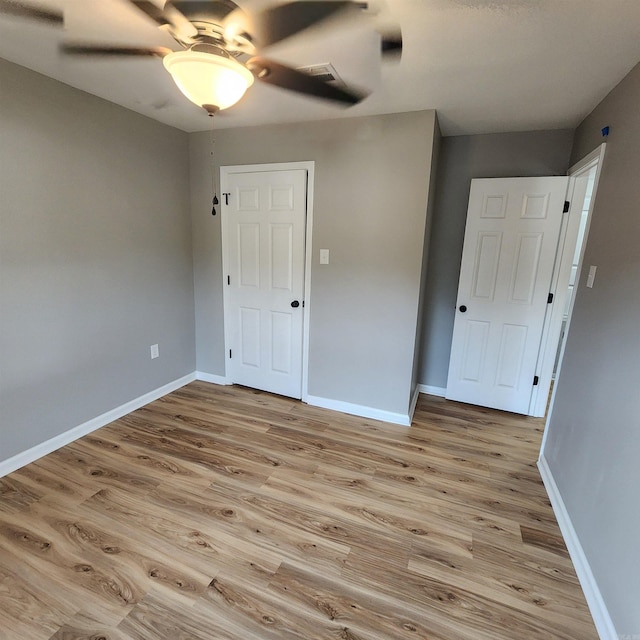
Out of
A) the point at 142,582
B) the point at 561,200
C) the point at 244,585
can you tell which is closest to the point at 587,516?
the point at 244,585

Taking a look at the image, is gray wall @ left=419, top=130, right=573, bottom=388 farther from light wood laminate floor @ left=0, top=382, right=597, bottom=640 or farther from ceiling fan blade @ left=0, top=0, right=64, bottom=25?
ceiling fan blade @ left=0, top=0, right=64, bottom=25

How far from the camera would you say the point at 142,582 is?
1.52 meters

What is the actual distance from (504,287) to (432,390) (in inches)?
47.5

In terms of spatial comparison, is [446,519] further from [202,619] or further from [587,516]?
[202,619]

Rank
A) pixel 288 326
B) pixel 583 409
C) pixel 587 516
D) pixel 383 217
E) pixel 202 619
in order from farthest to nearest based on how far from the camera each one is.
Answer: pixel 288 326 → pixel 383 217 → pixel 583 409 → pixel 587 516 → pixel 202 619

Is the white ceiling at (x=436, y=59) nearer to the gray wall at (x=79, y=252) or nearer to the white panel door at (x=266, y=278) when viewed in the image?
the gray wall at (x=79, y=252)

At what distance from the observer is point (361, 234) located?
275 centimetres

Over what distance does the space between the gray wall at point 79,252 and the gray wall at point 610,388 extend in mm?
3160

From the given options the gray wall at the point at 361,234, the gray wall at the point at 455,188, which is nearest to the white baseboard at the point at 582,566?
the gray wall at the point at 361,234

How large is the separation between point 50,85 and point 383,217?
2.29 metres

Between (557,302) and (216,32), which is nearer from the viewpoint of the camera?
(216,32)

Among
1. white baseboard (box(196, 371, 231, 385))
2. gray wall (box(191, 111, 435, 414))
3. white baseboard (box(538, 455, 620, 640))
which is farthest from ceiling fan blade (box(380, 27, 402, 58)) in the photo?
white baseboard (box(196, 371, 231, 385))

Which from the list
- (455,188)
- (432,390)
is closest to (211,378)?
(432,390)

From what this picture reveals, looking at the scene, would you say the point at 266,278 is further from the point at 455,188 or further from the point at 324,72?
the point at 455,188
